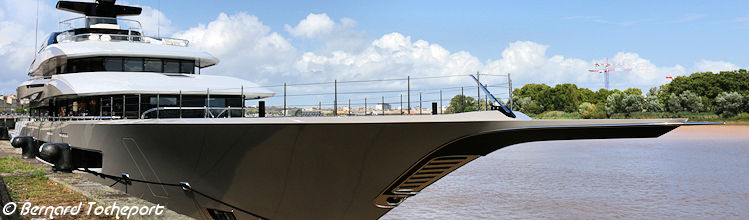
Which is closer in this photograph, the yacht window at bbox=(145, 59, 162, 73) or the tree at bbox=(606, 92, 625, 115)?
the yacht window at bbox=(145, 59, 162, 73)

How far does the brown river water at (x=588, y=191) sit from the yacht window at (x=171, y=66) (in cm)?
660

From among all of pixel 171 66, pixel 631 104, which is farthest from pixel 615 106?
pixel 171 66

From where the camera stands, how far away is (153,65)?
493 inches

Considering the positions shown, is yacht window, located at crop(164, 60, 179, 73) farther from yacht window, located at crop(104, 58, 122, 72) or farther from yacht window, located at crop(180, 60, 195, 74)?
yacht window, located at crop(104, 58, 122, 72)

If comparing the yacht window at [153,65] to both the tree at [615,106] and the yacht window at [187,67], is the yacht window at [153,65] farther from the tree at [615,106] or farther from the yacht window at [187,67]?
the tree at [615,106]

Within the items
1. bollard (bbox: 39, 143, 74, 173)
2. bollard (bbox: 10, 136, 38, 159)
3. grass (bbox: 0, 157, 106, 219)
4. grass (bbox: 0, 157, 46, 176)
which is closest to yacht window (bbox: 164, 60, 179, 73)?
bollard (bbox: 39, 143, 74, 173)

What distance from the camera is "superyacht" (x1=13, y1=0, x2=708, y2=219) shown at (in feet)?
17.9

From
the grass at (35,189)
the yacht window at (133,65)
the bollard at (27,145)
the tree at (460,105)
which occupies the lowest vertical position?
the grass at (35,189)

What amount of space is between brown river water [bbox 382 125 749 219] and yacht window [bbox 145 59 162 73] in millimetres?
6911

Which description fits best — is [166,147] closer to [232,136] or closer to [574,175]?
[232,136]

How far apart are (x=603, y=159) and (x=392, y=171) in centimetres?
2780

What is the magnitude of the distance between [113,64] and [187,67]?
168 centimetres

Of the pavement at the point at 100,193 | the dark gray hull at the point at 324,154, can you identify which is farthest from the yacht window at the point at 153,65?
the dark gray hull at the point at 324,154

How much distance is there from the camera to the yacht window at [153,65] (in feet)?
40.9
